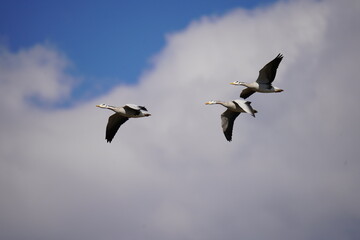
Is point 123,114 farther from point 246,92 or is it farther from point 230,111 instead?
point 246,92

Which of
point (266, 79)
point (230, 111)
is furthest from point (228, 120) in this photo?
point (266, 79)

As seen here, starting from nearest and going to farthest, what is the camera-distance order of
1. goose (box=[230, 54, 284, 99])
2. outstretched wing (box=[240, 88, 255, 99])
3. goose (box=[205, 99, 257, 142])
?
→ goose (box=[205, 99, 257, 142]) < goose (box=[230, 54, 284, 99]) < outstretched wing (box=[240, 88, 255, 99])

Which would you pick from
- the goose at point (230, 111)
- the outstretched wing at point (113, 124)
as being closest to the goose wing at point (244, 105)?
the goose at point (230, 111)

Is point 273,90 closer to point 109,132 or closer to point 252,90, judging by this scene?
point 252,90

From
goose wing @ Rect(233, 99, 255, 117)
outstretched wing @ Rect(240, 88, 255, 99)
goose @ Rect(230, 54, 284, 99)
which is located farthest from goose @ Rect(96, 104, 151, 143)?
goose @ Rect(230, 54, 284, 99)

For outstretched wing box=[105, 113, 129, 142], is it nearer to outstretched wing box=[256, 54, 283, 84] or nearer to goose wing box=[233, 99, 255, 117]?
Answer: goose wing box=[233, 99, 255, 117]

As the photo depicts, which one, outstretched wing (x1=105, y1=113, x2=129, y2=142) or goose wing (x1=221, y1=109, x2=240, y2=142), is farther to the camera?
goose wing (x1=221, y1=109, x2=240, y2=142)

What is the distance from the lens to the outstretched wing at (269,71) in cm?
4459

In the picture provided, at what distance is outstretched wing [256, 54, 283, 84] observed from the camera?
44.6 meters

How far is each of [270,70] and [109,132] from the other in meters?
10.5

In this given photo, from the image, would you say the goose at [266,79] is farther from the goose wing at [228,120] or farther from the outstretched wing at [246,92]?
the goose wing at [228,120]

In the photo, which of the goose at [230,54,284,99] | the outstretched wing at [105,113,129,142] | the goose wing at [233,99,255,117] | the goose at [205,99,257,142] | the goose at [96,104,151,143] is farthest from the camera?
the outstretched wing at [105,113,129,142]

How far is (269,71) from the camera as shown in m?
45.0

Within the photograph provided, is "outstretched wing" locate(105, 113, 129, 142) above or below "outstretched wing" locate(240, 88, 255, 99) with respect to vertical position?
below
